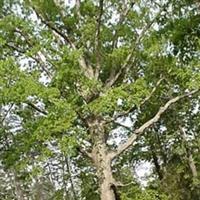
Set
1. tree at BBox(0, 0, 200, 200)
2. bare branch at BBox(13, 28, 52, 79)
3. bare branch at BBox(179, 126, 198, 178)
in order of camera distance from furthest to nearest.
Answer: bare branch at BBox(179, 126, 198, 178), bare branch at BBox(13, 28, 52, 79), tree at BBox(0, 0, 200, 200)

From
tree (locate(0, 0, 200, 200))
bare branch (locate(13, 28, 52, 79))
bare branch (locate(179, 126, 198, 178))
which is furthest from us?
bare branch (locate(179, 126, 198, 178))

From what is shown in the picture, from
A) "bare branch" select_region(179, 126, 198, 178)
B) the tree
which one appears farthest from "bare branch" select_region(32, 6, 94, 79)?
"bare branch" select_region(179, 126, 198, 178)

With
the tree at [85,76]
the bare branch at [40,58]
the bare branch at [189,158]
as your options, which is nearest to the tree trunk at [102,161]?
the tree at [85,76]

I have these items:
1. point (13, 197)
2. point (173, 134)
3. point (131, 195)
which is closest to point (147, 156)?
point (173, 134)

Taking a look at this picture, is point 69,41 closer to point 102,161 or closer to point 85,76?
point 85,76

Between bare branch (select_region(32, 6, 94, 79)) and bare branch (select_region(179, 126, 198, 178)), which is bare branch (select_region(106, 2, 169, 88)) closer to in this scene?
bare branch (select_region(32, 6, 94, 79))

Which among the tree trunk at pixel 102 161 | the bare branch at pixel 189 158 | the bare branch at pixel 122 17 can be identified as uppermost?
the bare branch at pixel 122 17

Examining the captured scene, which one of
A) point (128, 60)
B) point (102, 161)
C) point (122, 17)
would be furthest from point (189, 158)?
point (102, 161)

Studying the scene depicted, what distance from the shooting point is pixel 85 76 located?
15.9 metres

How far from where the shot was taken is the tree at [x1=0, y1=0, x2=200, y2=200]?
48.5ft

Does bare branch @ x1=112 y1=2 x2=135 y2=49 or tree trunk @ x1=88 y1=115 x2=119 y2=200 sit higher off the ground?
bare branch @ x1=112 y1=2 x2=135 y2=49

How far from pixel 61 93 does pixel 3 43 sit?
2.71 meters

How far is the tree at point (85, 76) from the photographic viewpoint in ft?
48.5

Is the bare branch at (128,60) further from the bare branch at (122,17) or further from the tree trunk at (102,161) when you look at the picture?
the tree trunk at (102,161)
